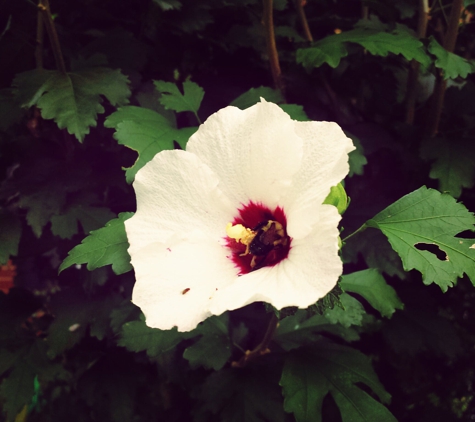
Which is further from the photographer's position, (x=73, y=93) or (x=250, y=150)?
(x=73, y=93)

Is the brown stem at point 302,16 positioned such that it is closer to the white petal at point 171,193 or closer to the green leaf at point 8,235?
the white petal at point 171,193

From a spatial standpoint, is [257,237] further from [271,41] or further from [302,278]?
[271,41]

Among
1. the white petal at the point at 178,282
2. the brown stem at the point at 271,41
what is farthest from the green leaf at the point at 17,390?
the brown stem at the point at 271,41

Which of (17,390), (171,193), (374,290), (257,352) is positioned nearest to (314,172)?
(171,193)

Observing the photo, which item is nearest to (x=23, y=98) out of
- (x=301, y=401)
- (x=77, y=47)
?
(x=77, y=47)

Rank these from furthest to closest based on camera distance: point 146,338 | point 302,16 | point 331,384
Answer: point 302,16 → point 146,338 → point 331,384

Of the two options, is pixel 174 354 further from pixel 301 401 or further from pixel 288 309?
pixel 288 309
